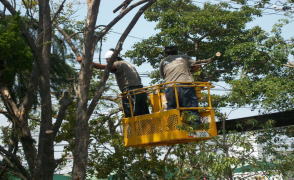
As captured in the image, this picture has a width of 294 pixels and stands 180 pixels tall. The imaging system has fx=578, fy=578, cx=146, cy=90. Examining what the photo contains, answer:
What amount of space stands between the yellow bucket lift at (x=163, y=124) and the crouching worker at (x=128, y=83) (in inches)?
5.0

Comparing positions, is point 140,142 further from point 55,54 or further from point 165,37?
point 165,37

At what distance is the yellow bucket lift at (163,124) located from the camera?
364 inches

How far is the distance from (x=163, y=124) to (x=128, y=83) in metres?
1.32

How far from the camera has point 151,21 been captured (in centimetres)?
2300

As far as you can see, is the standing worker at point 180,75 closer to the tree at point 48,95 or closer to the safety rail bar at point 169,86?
the safety rail bar at point 169,86

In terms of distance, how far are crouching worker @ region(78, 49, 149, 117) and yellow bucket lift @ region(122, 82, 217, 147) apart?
127 millimetres

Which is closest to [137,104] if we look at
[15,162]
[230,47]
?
[15,162]

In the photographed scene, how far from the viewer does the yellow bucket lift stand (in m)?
9.26

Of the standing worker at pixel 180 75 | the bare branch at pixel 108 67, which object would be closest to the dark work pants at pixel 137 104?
the bare branch at pixel 108 67

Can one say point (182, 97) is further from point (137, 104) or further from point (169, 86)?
point (137, 104)

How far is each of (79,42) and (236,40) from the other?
9.70 metres

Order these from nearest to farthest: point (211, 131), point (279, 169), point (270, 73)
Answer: point (211, 131) → point (279, 169) → point (270, 73)

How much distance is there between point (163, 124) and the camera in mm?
9438

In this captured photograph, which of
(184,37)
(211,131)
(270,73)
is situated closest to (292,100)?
(270,73)
